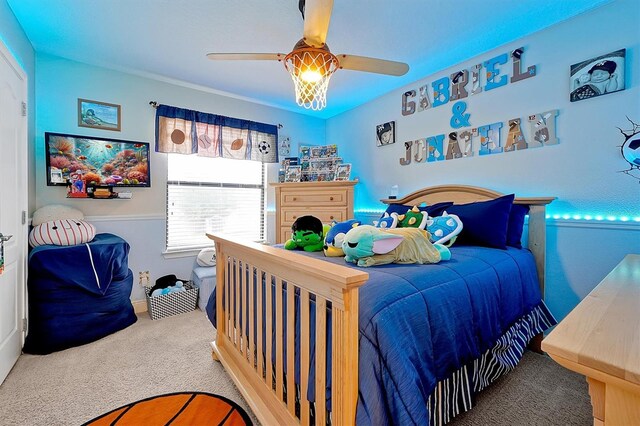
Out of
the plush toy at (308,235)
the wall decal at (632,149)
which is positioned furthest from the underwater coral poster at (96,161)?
the wall decal at (632,149)

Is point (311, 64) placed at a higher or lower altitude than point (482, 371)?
higher

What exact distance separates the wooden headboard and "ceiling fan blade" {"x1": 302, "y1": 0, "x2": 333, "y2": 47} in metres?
1.82

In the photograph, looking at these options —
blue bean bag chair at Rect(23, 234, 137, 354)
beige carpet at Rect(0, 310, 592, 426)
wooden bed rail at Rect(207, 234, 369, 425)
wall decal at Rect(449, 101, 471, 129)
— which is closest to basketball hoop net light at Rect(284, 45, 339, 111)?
wooden bed rail at Rect(207, 234, 369, 425)

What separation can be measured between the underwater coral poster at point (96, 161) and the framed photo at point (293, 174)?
1483 millimetres

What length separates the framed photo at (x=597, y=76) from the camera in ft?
6.02

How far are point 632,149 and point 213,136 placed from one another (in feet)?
11.7

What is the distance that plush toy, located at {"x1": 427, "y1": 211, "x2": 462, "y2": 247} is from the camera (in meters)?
2.01

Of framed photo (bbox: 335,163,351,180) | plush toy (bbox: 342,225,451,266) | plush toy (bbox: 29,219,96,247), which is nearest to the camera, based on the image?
plush toy (bbox: 342,225,451,266)

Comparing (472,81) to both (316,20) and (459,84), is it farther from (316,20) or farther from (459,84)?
(316,20)

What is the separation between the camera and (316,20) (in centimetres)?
131

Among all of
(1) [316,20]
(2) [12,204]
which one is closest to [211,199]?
(2) [12,204]

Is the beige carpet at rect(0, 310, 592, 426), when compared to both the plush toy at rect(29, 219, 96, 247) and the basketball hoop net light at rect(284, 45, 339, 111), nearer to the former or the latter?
the plush toy at rect(29, 219, 96, 247)

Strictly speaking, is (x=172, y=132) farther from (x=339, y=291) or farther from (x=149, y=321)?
(x=339, y=291)

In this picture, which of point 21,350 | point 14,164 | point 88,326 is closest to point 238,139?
point 14,164
